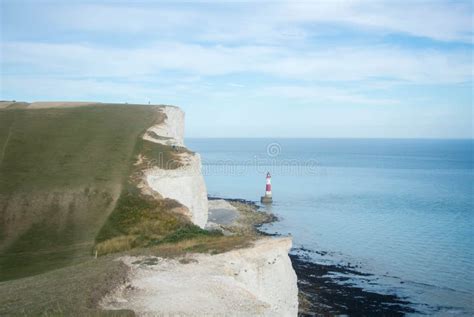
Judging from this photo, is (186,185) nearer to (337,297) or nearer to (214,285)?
(337,297)

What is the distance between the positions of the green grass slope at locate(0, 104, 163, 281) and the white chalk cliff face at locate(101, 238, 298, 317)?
27.0 ft

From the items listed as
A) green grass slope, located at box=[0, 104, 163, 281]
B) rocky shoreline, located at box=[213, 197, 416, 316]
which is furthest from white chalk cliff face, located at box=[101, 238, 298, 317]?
rocky shoreline, located at box=[213, 197, 416, 316]

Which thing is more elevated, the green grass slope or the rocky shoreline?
the green grass slope

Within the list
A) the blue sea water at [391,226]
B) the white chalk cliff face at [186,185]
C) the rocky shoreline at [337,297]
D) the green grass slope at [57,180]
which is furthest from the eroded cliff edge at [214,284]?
the blue sea water at [391,226]

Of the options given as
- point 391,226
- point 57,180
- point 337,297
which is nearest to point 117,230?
point 57,180

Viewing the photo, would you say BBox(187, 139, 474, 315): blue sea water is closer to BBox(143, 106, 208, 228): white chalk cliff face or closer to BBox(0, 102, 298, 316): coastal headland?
BBox(0, 102, 298, 316): coastal headland

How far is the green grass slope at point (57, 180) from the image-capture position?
26.8m

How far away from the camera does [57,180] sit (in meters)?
35.5

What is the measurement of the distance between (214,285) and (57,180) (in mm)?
22117

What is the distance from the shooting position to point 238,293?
17.2 metres

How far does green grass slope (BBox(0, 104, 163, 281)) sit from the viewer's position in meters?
26.8

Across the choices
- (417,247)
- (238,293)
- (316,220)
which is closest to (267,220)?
(316,220)

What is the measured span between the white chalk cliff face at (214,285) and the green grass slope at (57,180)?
824 centimetres

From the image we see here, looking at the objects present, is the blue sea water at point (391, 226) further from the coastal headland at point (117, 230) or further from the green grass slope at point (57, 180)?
the green grass slope at point (57, 180)
